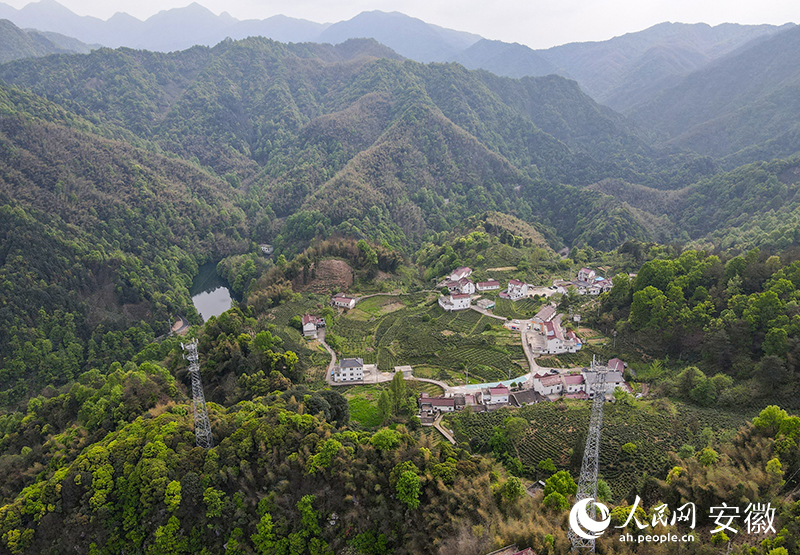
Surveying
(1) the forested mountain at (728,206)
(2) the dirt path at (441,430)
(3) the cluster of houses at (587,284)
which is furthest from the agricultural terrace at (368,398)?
(1) the forested mountain at (728,206)

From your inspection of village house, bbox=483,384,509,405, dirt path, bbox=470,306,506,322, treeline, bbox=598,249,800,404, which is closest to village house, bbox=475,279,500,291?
dirt path, bbox=470,306,506,322

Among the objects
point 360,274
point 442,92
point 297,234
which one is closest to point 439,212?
point 297,234

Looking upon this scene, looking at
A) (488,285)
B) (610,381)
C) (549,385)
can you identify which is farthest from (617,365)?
(488,285)

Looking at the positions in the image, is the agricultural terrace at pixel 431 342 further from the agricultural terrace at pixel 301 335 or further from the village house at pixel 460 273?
the village house at pixel 460 273

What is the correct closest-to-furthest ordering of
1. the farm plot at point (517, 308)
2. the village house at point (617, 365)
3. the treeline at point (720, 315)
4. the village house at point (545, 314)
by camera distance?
the treeline at point (720, 315), the village house at point (617, 365), the village house at point (545, 314), the farm plot at point (517, 308)

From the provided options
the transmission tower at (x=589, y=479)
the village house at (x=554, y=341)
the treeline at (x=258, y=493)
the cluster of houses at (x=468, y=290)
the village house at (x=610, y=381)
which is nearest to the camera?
the transmission tower at (x=589, y=479)

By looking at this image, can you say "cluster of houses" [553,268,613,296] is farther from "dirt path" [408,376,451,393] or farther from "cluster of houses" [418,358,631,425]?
"dirt path" [408,376,451,393]
